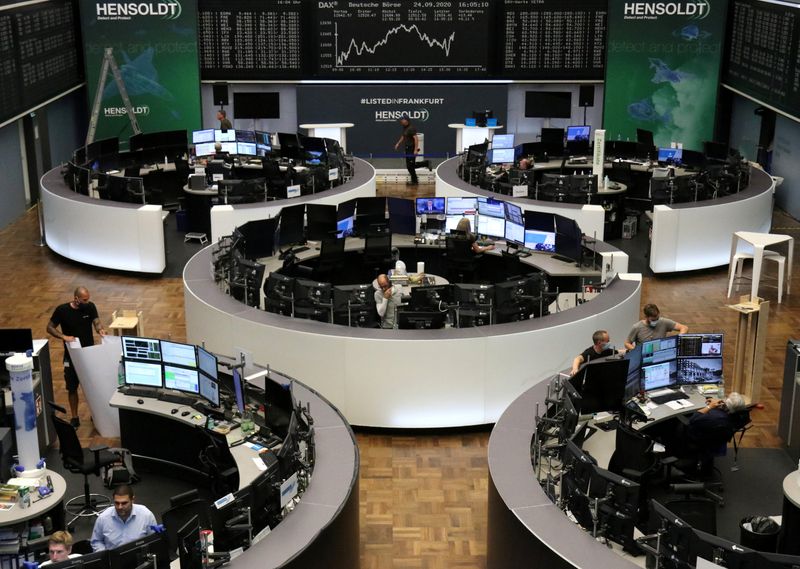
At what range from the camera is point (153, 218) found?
15445mm

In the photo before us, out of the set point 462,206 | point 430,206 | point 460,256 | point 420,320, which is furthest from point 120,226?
point 420,320

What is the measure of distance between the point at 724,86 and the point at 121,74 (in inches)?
479

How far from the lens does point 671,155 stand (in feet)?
62.5

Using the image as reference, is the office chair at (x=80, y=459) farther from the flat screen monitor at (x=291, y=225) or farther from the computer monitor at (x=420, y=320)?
the flat screen monitor at (x=291, y=225)

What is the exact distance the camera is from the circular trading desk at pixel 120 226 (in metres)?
15.5

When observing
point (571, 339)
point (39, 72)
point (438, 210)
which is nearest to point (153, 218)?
point (438, 210)

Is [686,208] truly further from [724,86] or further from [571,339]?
[724,86]

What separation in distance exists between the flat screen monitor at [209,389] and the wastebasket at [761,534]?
4.42m

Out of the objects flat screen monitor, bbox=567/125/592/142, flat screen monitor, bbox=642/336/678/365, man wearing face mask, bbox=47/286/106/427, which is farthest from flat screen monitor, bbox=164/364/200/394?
flat screen monitor, bbox=567/125/592/142

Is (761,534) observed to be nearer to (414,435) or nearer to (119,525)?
(414,435)

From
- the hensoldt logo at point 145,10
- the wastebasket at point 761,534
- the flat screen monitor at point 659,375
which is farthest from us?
the hensoldt logo at point 145,10

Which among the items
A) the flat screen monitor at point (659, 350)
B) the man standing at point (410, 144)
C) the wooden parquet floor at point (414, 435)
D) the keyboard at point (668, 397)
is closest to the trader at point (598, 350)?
the flat screen monitor at point (659, 350)

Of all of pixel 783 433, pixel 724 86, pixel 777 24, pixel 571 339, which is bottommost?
pixel 783 433

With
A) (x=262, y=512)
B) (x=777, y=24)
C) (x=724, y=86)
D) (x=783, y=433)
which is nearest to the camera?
(x=262, y=512)
